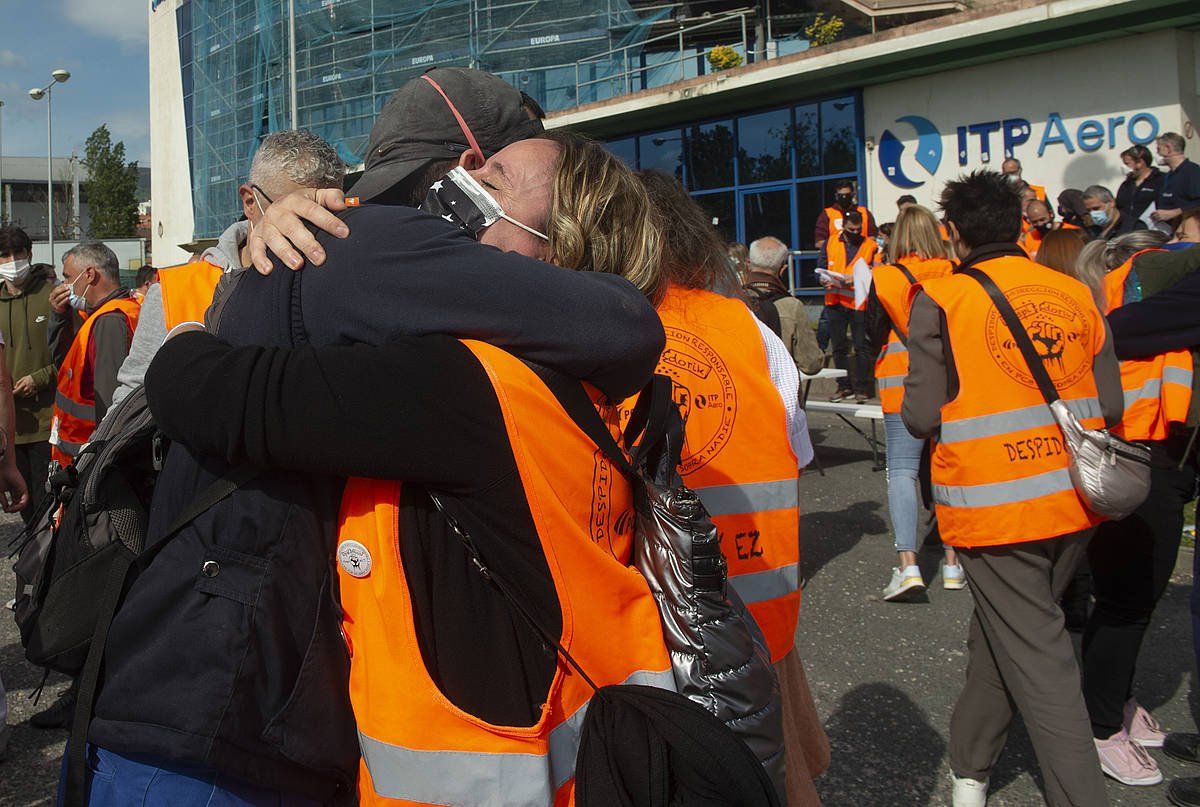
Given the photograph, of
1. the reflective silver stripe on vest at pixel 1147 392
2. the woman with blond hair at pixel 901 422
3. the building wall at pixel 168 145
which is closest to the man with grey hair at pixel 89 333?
the woman with blond hair at pixel 901 422

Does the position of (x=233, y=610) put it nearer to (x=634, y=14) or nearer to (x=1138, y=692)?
(x=1138, y=692)

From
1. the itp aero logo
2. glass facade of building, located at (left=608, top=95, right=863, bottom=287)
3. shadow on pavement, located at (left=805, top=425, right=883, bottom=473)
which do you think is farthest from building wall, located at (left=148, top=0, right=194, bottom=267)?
shadow on pavement, located at (left=805, top=425, right=883, bottom=473)

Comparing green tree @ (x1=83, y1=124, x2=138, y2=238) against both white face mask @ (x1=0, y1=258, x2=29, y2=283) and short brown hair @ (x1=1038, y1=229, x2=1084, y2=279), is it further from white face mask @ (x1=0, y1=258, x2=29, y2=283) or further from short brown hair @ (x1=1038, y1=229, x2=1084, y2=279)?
short brown hair @ (x1=1038, y1=229, x2=1084, y2=279)

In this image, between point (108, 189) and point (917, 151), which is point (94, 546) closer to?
point (917, 151)

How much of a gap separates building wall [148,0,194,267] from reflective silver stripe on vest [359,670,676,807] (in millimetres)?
39047

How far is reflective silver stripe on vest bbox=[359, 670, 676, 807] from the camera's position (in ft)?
4.26

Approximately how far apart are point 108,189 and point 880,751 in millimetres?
59305

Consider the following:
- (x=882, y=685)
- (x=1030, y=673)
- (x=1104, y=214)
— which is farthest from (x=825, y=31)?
(x=1030, y=673)

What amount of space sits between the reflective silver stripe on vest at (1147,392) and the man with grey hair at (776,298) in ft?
6.01

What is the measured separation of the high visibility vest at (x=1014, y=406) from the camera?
3.07m

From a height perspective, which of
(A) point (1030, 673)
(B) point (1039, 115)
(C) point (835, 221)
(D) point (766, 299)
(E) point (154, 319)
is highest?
(B) point (1039, 115)

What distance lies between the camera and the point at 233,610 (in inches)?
52.6

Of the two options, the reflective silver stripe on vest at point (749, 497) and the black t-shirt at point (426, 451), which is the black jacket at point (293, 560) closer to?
the black t-shirt at point (426, 451)

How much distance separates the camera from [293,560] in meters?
1.35
